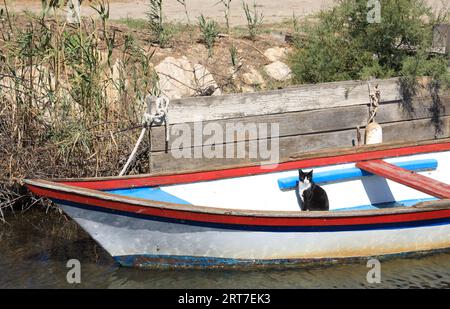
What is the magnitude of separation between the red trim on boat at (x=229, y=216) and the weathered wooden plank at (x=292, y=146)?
1.12m

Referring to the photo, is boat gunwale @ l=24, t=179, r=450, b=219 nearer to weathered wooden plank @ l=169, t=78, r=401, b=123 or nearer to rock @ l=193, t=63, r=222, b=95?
weathered wooden plank @ l=169, t=78, r=401, b=123

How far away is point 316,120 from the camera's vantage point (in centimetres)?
1002

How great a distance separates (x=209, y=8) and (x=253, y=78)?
6.85 metres

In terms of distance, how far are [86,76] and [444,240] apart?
14.9ft

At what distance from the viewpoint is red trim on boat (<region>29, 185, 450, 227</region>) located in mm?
7531

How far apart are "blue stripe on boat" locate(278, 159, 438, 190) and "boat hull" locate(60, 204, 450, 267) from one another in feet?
3.29

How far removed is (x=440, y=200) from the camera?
786cm

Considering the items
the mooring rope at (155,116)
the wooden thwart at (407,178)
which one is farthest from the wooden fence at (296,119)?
the wooden thwart at (407,178)

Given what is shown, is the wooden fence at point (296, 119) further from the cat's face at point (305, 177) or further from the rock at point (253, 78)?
the rock at point (253, 78)

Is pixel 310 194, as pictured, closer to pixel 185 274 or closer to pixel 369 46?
pixel 185 274

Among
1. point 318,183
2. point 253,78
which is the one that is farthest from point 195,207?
point 253,78

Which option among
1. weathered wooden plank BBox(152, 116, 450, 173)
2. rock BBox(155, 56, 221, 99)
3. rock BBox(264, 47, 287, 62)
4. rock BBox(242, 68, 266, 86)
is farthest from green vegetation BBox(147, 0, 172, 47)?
weathered wooden plank BBox(152, 116, 450, 173)
